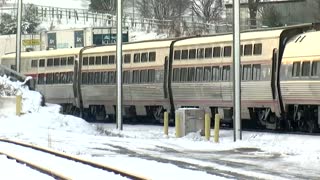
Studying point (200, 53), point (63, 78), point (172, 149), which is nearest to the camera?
point (172, 149)

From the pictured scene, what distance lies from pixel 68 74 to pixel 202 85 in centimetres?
1183

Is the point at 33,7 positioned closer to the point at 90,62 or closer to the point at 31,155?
the point at 90,62

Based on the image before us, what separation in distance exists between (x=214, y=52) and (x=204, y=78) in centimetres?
125

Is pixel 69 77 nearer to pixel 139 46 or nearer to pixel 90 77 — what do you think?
pixel 90 77

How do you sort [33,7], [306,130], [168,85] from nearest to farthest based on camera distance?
[306,130]
[168,85]
[33,7]

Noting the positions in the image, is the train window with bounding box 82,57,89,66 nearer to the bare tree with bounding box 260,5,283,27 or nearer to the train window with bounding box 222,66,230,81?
the train window with bounding box 222,66,230,81

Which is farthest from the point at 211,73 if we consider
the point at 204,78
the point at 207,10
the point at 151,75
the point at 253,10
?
the point at 207,10

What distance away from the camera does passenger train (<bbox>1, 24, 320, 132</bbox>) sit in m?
25.9

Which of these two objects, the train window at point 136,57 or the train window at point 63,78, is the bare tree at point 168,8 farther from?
the train window at point 136,57

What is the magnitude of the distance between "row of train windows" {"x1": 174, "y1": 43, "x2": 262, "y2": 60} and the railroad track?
12.2 m

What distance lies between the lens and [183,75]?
102 feet

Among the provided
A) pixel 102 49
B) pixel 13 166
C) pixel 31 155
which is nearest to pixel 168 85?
pixel 102 49

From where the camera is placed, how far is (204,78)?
98.1 feet

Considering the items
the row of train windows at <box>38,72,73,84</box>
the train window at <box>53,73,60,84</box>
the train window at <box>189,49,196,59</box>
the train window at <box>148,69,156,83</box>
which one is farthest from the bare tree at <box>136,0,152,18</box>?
the train window at <box>189,49,196,59</box>
